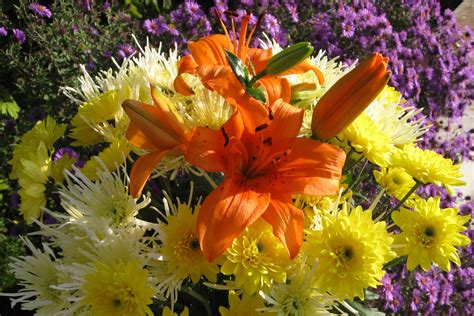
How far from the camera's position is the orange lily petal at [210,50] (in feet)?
2.48

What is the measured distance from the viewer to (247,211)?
0.60 meters

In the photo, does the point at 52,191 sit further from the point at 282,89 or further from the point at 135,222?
the point at 282,89

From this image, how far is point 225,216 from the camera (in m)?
0.60

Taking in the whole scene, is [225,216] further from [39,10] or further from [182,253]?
[39,10]

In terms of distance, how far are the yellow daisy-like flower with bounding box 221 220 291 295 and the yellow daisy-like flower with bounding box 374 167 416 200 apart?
0.31m

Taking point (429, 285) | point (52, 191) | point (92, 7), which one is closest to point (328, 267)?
point (52, 191)

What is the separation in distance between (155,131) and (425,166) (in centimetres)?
49

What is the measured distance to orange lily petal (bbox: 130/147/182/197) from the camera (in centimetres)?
64

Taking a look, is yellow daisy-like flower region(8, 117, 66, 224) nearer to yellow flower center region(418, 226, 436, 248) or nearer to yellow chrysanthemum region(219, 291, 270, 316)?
yellow chrysanthemum region(219, 291, 270, 316)

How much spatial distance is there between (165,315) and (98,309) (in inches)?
3.6

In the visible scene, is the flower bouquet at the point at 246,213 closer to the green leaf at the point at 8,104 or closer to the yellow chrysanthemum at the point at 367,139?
the yellow chrysanthemum at the point at 367,139

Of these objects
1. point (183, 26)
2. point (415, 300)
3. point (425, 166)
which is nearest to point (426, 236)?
point (425, 166)

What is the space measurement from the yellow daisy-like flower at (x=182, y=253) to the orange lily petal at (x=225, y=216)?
3.5 inches

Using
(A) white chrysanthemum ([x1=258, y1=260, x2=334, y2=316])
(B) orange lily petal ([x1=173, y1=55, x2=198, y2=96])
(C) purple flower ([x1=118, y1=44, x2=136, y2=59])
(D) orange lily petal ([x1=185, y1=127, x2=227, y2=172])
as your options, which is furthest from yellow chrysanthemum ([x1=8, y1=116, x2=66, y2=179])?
(C) purple flower ([x1=118, y1=44, x2=136, y2=59])
